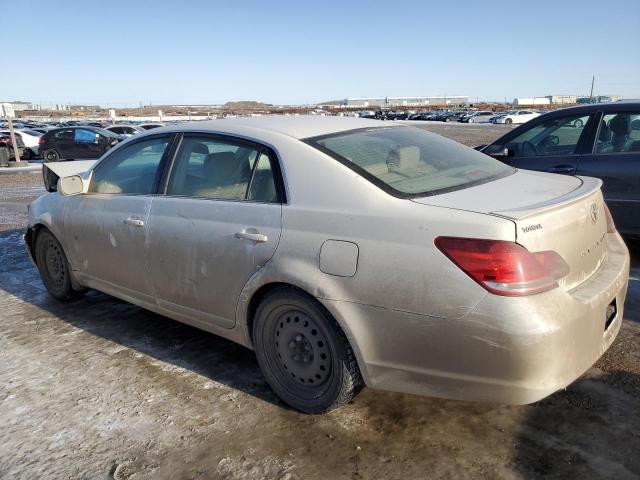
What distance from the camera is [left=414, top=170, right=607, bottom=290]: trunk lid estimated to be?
2.25m

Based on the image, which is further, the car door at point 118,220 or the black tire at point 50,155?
the black tire at point 50,155

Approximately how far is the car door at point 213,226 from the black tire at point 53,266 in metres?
1.43

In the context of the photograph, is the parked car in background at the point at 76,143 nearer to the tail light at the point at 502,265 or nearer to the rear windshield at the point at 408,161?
the rear windshield at the point at 408,161

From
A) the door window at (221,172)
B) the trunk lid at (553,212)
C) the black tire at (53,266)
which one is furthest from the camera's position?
the black tire at (53,266)

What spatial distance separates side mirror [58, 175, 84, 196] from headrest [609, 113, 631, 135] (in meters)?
4.76

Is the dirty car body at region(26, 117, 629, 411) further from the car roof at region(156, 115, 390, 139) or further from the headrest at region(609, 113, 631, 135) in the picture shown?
the headrest at region(609, 113, 631, 135)

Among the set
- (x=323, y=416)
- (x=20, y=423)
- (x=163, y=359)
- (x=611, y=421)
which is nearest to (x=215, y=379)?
(x=163, y=359)

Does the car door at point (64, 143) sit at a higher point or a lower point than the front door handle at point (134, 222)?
lower

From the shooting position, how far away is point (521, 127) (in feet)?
18.6

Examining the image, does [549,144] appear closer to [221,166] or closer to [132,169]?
[221,166]

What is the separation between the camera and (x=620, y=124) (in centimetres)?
503

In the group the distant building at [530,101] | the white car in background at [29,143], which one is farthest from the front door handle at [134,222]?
the distant building at [530,101]

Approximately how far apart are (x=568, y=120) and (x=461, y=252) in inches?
153

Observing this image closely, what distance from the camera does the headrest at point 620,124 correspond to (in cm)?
498
